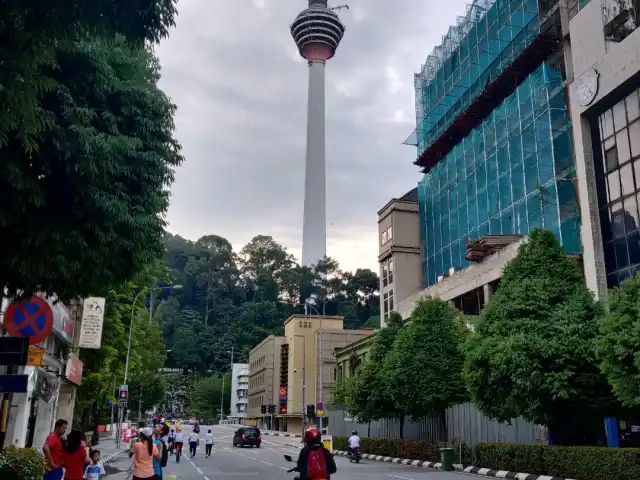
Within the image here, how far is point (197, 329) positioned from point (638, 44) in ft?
395

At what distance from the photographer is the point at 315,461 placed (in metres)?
8.51

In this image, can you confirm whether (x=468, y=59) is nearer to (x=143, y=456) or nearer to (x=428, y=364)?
(x=428, y=364)

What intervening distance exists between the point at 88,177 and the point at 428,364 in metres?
21.9

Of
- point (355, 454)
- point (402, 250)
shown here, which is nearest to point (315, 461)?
point (355, 454)

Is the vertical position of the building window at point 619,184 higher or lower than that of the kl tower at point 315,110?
lower

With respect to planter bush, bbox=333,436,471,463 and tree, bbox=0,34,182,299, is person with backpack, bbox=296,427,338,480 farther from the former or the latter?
planter bush, bbox=333,436,471,463

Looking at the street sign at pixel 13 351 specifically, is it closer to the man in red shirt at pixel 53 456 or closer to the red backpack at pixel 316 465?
the man in red shirt at pixel 53 456

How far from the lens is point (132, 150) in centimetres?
998

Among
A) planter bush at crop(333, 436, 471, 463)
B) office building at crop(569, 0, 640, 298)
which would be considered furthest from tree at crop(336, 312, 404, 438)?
office building at crop(569, 0, 640, 298)

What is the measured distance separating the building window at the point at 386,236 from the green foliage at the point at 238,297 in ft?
178

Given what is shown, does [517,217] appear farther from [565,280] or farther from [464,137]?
[565,280]

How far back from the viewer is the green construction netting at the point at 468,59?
41.3 m

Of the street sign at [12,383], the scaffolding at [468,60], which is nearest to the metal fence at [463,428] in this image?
the street sign at [12,383]

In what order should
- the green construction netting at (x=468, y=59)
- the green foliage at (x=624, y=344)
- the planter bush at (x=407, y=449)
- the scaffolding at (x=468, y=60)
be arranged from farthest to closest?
the green construction netting at (x=468, y=59)
the scaffolding at (x=468, y=60)
the planter bush at (x=407, y=449)
the green foliage at (x=624, y=344)
